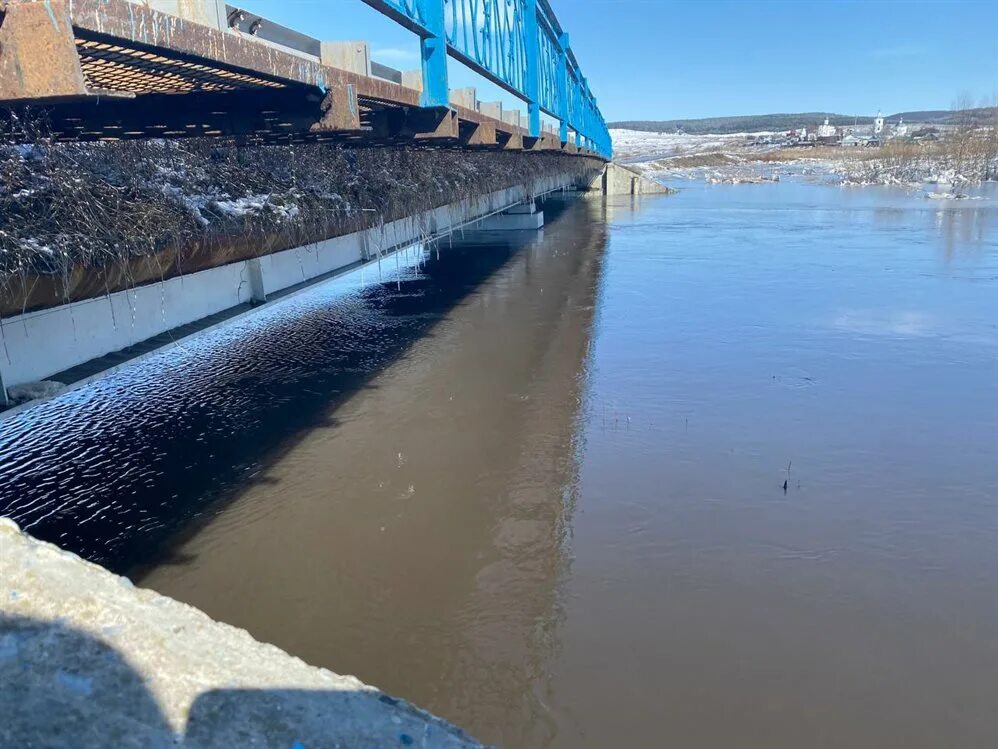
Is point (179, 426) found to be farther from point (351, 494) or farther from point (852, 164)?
point (852, 164)

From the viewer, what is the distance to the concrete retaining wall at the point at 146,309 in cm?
540

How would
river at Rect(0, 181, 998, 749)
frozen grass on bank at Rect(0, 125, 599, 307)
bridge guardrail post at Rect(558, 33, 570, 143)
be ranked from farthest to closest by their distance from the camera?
bridge guardrail post at Rect(558, 33, 570, 143)
frozen grass on bank at Rect(0, 125, 599, 307)
river at Rect(0, 181, 998, 749)

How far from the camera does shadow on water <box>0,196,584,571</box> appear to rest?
668cm

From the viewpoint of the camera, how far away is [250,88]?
5.20 m

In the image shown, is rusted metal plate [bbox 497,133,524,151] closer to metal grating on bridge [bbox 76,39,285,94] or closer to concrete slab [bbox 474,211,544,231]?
metal grating on bridge [bbox 76,39,285,94]

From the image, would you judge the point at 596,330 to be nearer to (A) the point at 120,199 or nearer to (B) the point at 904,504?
(B) the point at 904,504

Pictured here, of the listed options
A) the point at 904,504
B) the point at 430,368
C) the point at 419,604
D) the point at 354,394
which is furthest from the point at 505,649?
the point at 430,368

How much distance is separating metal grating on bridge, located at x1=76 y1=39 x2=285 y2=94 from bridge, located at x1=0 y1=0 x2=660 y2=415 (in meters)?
0.02

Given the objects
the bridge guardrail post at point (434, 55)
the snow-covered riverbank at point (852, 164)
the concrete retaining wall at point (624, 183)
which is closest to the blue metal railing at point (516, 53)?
the bridge guardrail post at point (434, 55)

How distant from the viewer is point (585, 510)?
6809 millimetres

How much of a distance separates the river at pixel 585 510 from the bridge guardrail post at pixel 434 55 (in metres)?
4.16

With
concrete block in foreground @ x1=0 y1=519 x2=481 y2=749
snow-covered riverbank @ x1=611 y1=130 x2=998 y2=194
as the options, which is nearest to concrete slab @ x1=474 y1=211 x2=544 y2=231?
concrete block in foreground @ x1=0 y1=519 x2=481 y2=749

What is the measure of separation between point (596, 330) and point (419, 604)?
9402mm

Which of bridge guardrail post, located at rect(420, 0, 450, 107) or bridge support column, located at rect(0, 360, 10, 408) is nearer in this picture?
bridge support column, located at rect(0, 360, 10, 408)
